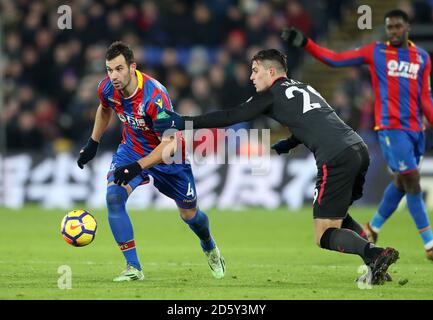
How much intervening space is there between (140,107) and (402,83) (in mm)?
3287

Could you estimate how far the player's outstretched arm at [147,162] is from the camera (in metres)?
8.29

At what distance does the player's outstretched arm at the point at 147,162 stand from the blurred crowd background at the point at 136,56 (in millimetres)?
10052

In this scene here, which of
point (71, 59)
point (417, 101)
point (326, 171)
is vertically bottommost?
point (326, 171)

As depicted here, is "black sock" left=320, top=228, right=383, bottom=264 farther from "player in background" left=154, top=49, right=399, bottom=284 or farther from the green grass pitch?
the green grass pitch

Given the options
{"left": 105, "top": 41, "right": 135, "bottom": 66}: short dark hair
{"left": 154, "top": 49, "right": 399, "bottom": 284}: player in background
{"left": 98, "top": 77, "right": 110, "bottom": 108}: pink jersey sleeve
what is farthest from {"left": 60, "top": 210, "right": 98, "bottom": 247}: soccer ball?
{"left": 154, "top": 49, "right": 399, "bottom": 284}: player in background

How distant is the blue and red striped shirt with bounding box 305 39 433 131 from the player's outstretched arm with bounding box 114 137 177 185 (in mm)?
2989

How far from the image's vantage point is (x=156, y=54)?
20.0 meters

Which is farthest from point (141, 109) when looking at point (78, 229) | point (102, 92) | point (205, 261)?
point (205, 261)

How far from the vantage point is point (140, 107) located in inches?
351

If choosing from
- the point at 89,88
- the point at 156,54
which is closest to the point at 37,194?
the point at 89,88

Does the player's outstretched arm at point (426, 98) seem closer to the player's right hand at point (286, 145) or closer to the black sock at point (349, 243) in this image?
the player's right hand at point (286, 145)

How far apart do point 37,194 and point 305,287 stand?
10380mm

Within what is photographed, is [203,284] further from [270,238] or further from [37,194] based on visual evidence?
[37,194]

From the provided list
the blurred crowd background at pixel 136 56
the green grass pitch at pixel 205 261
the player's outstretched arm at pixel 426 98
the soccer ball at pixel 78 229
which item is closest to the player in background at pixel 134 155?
the soccer ball at pixel 78 229
